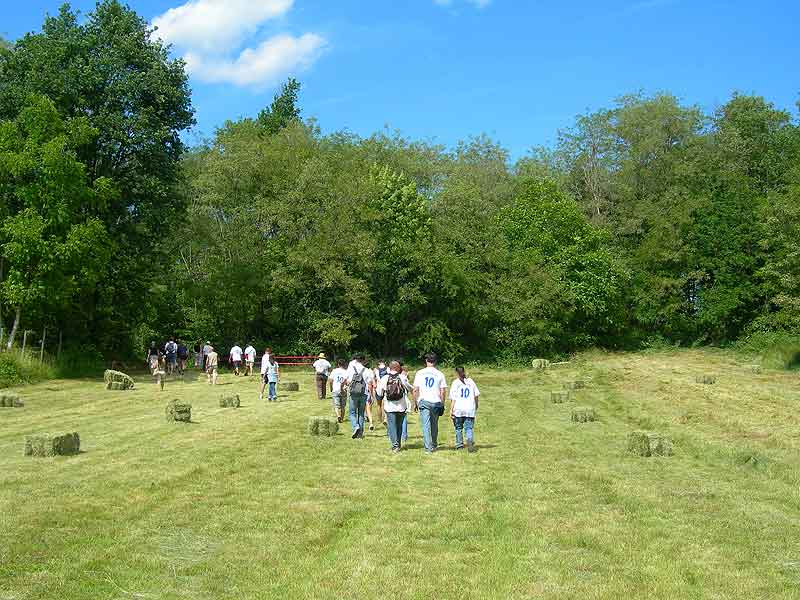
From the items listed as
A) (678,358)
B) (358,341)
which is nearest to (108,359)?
(358,341)

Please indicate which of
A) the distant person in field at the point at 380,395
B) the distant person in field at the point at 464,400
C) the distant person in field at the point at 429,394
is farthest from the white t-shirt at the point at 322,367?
the distant person in field at the point at 464,400

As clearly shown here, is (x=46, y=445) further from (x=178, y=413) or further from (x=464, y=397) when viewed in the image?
(x=464, y=397)

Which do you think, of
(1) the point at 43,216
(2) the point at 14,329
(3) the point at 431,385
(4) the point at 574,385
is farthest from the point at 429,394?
(2) the point at 14,329

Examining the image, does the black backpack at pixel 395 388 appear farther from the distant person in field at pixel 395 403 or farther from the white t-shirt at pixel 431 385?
the white t-shirt at pixel 431 385

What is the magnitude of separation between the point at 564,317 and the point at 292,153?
20979 millimetres

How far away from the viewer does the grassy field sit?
368 inches

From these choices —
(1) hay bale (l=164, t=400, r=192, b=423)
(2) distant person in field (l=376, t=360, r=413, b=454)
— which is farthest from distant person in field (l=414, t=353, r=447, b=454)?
(1) hay bale (l=164, t=400, r=192, b=423)

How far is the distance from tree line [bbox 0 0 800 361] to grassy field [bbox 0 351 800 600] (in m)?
19.1

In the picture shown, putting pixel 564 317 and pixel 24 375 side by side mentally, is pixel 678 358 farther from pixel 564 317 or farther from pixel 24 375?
pixel 24 375

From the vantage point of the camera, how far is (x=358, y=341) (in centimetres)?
5416

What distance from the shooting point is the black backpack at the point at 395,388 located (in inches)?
715

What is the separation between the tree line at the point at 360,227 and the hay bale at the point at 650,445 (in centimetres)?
2656

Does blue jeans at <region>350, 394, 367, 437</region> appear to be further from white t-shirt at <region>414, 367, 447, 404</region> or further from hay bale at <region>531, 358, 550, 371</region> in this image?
hay bale at <region>531, 358, 550, 371</region>

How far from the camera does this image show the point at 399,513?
12.5 m
